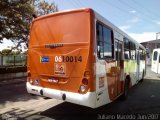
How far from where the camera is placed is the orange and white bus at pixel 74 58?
6.96 m

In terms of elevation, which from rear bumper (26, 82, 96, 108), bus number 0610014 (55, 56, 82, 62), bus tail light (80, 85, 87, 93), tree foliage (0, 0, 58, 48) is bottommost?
rear bumper (26, 82, 96, 108)

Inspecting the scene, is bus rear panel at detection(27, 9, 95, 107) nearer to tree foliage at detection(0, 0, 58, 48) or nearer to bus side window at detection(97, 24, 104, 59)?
bus side window at detection(97, 24, 104, 59)

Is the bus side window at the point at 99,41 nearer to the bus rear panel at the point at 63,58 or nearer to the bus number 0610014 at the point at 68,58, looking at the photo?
the bus rear panel at the point at 63,58

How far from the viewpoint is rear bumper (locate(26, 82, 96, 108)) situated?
6.77 metres

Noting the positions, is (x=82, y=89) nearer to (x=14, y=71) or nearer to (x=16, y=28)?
(x=16, y=28)

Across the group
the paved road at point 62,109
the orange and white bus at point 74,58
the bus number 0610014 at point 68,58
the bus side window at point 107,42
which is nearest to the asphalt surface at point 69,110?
the paved road at point 62,109

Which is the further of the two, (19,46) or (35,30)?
(19,46)

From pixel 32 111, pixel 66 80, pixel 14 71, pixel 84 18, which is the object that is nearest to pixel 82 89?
pixel 66 80

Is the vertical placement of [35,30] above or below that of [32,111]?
above

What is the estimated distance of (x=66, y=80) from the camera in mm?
7375

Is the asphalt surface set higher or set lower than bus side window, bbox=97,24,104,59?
lower

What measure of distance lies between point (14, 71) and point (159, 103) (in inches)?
556

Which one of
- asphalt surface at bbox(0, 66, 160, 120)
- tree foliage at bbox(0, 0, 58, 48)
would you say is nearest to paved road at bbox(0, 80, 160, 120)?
asphalt surface at bbox(0, 66, 160, 120)

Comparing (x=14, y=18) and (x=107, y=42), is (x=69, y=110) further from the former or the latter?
(x=14, y=18)
